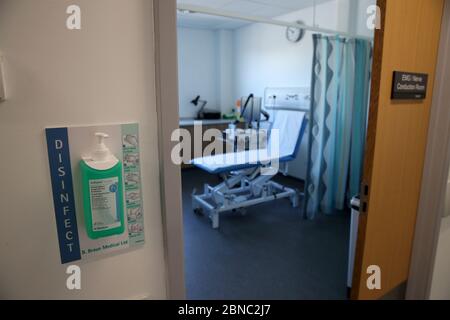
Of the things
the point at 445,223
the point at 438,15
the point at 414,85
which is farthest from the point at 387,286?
the point at 438,15

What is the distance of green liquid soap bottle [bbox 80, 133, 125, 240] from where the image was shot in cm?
63

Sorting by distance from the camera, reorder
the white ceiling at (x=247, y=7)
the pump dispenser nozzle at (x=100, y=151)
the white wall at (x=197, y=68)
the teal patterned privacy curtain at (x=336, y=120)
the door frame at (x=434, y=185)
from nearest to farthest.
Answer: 1. the pump dispenser nozzle at (x=100, y=151)
2. the door frame at (x=434, y=185)
3. the teal patterned privacy curtain at (x=336, y=120)
4. the white ceiling at (x=247, y=7)
5. the white wall at (x=197, y=68)

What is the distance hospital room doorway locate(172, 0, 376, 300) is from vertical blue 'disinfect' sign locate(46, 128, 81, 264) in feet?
2.84

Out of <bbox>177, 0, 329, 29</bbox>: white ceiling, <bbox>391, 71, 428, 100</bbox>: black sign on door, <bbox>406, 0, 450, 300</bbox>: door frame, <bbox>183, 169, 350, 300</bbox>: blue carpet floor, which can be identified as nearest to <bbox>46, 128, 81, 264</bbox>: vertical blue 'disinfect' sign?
<bbox>391, 71, 428, 100</bbox>: black sign on door

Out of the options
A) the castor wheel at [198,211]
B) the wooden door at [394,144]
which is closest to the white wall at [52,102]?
the wooden door at [394,144]

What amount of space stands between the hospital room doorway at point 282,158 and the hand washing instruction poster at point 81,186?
78 cm

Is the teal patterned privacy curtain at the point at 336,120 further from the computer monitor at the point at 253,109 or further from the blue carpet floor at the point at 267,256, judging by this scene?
the computer monitor at the point at 253,109

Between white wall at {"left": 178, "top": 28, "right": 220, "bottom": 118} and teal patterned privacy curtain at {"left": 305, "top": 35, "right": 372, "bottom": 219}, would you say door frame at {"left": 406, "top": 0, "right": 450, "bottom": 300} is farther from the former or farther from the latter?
white wall at {"left": 178, "top": 28, "right": 220, "bottom": 118}

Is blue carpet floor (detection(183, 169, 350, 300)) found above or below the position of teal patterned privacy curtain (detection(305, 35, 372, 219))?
below

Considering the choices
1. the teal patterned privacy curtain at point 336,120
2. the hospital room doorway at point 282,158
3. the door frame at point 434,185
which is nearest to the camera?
the door frame at point 434,185

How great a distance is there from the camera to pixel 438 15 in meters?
1.44

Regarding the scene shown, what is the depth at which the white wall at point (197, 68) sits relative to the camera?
17.0 feet

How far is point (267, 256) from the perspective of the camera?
256cm
